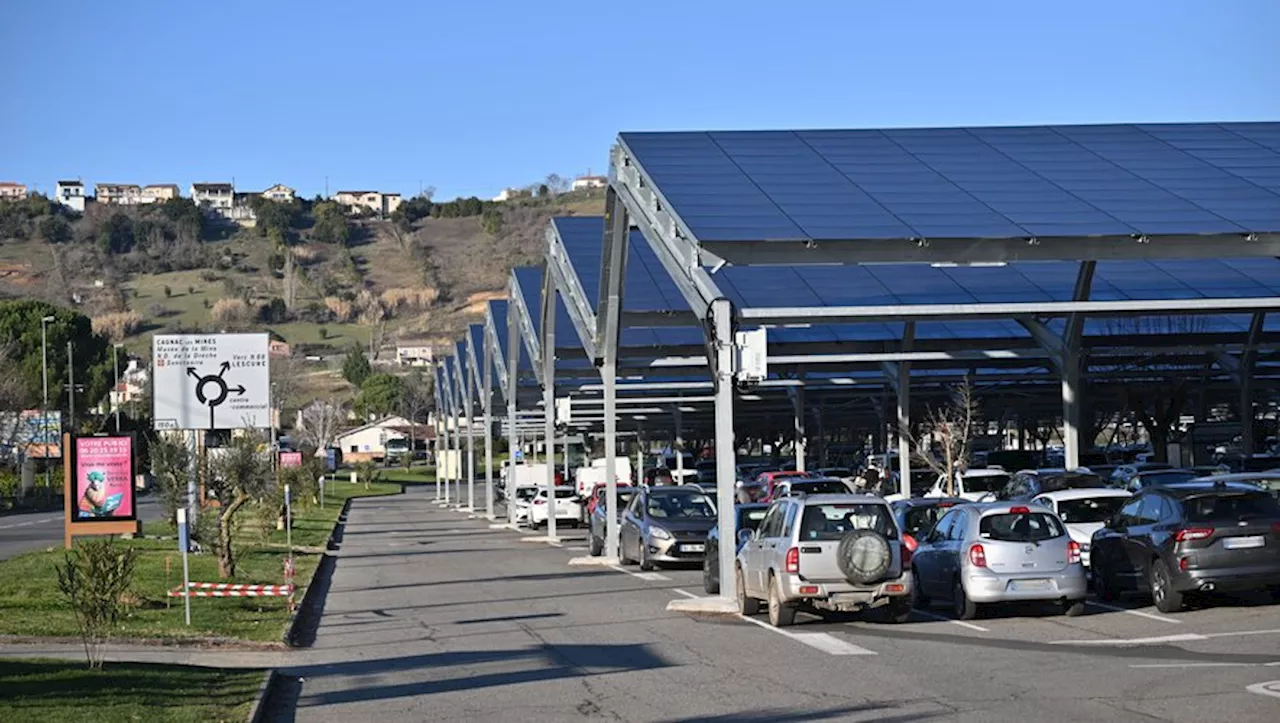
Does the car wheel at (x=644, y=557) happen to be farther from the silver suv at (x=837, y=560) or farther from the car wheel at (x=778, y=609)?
the car wheel at (x=778, y=609)

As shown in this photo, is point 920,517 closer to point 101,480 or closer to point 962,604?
point 962,604

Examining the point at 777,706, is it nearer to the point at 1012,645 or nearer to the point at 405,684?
the point at 405,684

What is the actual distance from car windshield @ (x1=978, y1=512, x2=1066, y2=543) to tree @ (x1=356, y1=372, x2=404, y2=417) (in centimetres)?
15876

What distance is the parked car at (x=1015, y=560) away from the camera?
69.8 ft

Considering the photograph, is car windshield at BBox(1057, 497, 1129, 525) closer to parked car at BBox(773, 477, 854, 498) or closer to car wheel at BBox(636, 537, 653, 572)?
car wheel at BBox(636, 537, 653, 572)

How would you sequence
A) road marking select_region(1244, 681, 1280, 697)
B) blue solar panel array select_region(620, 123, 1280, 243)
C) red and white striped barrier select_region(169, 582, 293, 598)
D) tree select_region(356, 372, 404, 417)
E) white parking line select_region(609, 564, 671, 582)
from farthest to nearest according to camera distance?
tree select_region(356, 372, 404, 417), white parking line select_region(609, 564, 671, 582), blue solar panel array select_region(620, 123, 1280, 243), red and white striped barrier select_region(169, 582, 293, 598), road marking select_region(1244, 681, 1280, 697)

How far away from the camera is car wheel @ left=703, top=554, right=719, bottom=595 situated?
26.7m

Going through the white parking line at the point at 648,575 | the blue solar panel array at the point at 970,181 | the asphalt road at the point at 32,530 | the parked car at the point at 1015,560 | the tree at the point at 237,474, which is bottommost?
the white parking line at the point at 648,575

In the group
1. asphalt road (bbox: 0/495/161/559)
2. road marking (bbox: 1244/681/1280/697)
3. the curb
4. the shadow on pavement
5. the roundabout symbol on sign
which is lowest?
asphalt road (bbox: 0/495/161/559)

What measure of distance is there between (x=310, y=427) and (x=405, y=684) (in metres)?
127

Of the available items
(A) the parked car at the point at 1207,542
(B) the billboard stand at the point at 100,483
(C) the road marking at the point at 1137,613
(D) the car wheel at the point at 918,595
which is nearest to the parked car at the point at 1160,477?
(D) the car wheel at the point at 918,595

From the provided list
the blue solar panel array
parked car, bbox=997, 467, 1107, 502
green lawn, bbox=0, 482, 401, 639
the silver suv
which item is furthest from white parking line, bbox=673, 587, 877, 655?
parked car, bbox=997, 467, 1107, 502

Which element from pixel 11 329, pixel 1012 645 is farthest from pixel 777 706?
pixel 11 329

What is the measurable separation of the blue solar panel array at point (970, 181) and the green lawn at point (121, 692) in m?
11.4
